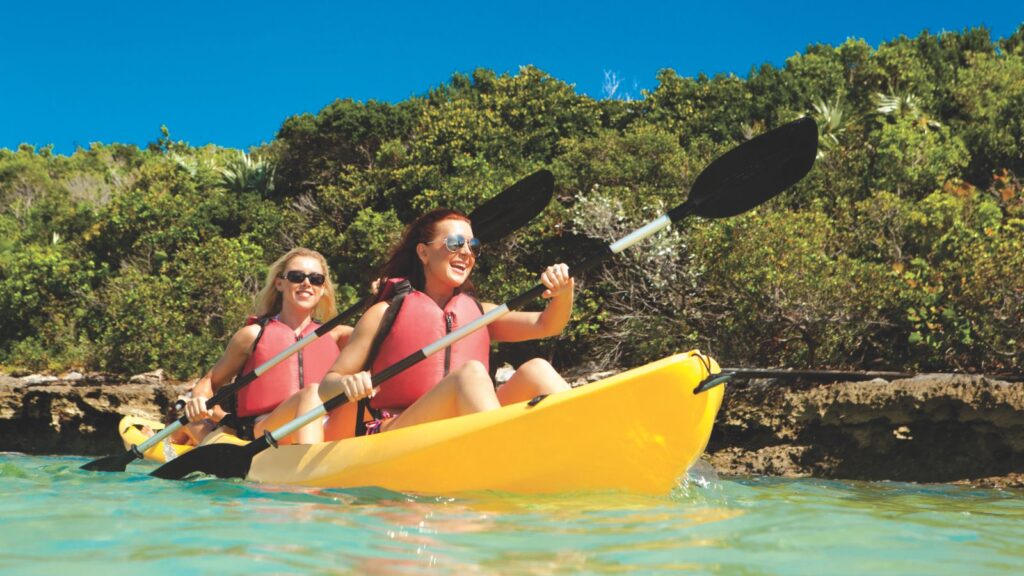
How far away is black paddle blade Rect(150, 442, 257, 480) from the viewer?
4172mm

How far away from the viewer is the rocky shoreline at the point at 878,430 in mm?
6086

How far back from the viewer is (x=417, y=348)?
3902mm

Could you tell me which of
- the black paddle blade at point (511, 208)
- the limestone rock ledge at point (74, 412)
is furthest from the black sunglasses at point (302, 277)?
the limestone rock ledge at point (74, 412)

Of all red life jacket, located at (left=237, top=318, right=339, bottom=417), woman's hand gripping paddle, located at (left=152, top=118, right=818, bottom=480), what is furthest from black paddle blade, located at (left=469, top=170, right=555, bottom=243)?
red life jacket, located at (left=237, top=318, right=339, bottom=417)

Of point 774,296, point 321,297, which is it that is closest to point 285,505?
point 321,297

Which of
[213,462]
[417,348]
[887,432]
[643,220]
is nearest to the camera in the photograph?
[417,348]

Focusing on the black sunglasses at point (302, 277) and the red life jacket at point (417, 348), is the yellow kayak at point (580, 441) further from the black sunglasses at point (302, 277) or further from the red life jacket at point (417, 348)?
the black sunglasses at point (302, 277)

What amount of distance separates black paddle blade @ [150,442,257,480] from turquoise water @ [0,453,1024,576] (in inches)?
16.2

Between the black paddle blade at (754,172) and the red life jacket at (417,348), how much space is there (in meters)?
1.24

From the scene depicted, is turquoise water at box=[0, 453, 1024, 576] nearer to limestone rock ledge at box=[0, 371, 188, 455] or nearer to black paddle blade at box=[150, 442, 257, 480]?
black paddle blade at box=[150, 442, 257, 480]

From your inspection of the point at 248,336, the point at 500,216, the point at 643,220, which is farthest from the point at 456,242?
the point at 643,220

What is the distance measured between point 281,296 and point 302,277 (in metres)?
0.46

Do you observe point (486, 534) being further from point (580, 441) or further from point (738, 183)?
point (738, 183)

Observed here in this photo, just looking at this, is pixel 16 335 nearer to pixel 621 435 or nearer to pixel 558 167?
pixel 558 167
